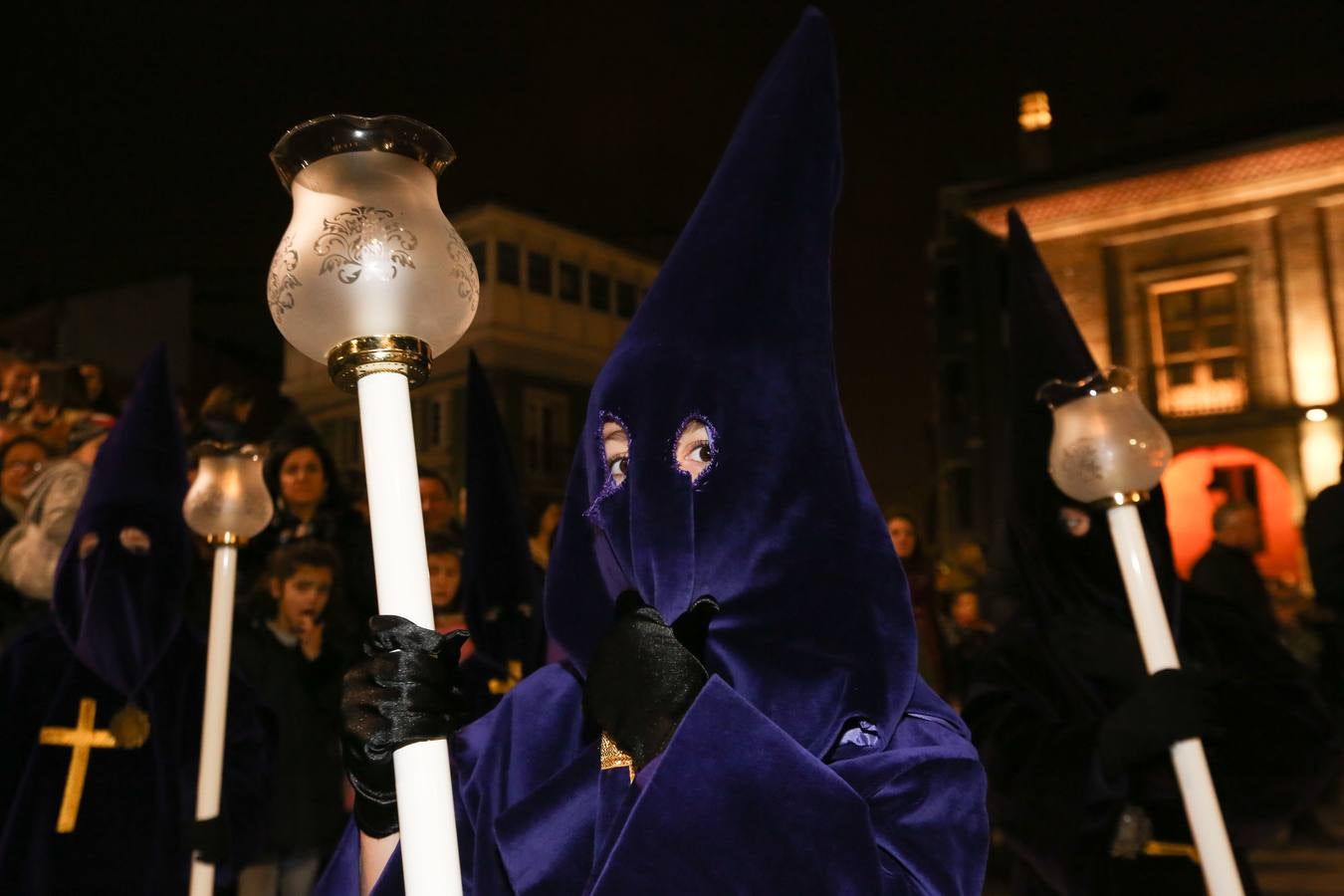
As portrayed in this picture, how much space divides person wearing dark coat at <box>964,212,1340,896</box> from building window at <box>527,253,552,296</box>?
18162mm

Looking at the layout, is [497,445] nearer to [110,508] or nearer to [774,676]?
[110,508]

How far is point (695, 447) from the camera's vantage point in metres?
2.00

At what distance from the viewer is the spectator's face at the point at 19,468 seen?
20.0ft

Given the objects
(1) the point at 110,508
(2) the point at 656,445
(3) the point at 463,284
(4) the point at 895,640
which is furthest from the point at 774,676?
(1) the point at 110,508

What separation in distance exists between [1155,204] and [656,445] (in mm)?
24340

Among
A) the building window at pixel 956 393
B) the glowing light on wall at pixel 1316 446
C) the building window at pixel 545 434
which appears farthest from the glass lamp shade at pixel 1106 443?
the building window at pixel 956 393

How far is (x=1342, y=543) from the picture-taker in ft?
15.9

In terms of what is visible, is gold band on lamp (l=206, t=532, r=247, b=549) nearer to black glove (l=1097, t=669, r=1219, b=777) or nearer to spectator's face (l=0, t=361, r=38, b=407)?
black glove (l=1097, t=669, r=1219, b=777)

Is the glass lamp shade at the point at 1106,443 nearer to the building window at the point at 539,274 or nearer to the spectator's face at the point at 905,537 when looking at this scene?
the spectator's face at the point at 905,537

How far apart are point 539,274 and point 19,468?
16.3 metres

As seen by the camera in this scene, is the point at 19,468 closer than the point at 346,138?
No

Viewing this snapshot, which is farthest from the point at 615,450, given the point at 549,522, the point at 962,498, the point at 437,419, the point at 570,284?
the point at 962,498

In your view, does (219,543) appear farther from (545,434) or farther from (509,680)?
(545,434)

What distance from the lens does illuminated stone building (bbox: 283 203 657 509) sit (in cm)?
2098
